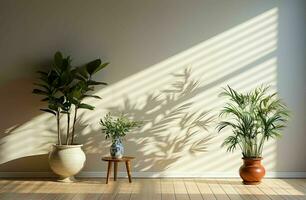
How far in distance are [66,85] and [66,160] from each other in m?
0.94

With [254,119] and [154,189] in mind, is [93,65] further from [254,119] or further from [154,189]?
[254,119]

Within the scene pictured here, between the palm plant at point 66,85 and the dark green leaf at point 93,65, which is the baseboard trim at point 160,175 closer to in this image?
the palm plant at point 66,85

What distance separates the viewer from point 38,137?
237 inches

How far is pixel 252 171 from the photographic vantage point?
5.35 metres

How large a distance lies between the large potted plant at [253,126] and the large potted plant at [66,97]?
175cm

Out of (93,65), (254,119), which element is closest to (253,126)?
(254,119)

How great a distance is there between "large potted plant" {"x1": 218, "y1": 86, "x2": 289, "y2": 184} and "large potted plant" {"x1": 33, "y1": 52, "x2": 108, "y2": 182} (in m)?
1.75

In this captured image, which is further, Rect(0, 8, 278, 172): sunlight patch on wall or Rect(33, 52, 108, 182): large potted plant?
Rect(0, 8, 278, 172): sunlight patch on wall

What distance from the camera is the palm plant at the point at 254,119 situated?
5457 mm

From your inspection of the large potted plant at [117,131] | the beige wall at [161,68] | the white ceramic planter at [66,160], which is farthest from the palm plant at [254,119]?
the white ceramic planter at [66,160]

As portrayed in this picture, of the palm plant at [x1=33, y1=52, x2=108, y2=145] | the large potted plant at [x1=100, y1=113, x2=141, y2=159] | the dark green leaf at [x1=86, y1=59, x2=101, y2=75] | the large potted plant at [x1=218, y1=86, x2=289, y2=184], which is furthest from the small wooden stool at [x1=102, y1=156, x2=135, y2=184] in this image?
the large potted plant at [x1=218, y1=86, x2=289, y2=184]

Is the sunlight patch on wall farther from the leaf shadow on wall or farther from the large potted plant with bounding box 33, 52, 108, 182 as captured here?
the large potted plant with bounding box 33, 52, 108, 182

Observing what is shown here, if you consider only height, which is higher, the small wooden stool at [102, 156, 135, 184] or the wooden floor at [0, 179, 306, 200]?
the small wooden stool at [102, 156, 135, 184]

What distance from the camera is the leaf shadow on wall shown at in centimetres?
593
